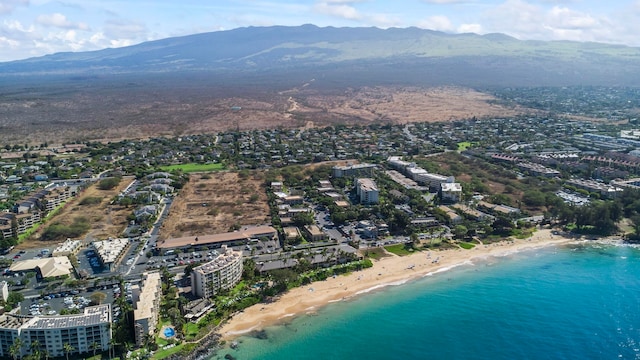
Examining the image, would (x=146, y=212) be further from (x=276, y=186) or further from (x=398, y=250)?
(x=398, y=250)

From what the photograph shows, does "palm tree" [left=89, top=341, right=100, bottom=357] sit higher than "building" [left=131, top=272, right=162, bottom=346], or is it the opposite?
"building" [left=131, top=272, right=162, bottom=346]

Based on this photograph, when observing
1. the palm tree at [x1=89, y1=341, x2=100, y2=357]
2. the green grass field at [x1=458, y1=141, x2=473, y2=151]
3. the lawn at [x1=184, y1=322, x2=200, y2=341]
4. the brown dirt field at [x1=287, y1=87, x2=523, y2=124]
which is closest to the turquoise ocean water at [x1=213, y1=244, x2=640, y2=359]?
the lawn at [x1=184, y1=322, x2=200, y2=341]

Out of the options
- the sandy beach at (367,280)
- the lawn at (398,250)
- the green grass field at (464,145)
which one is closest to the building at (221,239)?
the sandy beach at (367,280)

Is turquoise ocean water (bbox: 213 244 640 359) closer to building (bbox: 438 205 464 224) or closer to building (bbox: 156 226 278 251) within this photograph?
building (bbox: 438 205 464 224)

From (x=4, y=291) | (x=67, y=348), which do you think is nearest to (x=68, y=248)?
(x=4, y=291)

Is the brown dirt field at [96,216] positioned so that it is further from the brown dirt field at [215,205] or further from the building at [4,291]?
the building at [4,291]

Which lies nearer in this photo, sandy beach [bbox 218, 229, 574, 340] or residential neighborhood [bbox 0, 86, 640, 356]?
sandy beach [bbox 218, 229, 574, 340]
